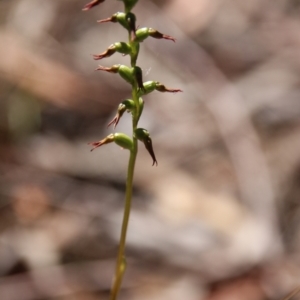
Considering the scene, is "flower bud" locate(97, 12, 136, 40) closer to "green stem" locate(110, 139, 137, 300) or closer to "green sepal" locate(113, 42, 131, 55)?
"green sepal" locate(113, 42, 131, 55)

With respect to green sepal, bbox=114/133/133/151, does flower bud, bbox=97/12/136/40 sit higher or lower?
higher

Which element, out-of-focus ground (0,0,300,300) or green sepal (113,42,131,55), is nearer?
green sepal (113,42,131,55)

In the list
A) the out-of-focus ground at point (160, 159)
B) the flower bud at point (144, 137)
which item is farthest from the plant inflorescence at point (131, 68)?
the out-of-focus ground at point (160, 159)

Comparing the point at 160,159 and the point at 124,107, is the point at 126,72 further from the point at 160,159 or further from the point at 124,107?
the point at 160,159

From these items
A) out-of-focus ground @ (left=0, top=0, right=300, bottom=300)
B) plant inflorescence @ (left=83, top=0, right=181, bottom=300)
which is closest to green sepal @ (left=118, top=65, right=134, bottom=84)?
plant inflorescence @ (left=83, top=0, right=181, bottom=300)

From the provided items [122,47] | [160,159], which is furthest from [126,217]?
[160,159]

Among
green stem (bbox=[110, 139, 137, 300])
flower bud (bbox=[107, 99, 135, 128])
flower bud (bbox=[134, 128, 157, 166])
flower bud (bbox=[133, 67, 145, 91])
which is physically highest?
flower bud (bbox=[133, 67, 145, 91])

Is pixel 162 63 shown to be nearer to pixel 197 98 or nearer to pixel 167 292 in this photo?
pixel 197 98

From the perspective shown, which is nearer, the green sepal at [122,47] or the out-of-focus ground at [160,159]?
the green sepal at [122,47]

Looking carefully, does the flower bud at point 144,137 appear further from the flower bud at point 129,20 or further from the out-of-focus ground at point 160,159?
the out-of-focus ground at point 160,159
